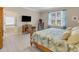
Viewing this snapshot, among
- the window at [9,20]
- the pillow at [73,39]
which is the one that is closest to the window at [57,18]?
the pillow at [73,39]

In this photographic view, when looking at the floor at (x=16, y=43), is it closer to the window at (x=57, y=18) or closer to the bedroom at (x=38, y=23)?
the bedroom at (x=38, y=23)

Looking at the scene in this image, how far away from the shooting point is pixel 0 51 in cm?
162

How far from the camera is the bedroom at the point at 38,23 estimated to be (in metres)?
1.60

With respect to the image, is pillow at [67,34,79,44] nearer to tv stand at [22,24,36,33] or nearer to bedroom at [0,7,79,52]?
bedroom at [0,7,79,52]

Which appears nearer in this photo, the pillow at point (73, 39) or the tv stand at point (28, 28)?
the pillow at point (73, 39)

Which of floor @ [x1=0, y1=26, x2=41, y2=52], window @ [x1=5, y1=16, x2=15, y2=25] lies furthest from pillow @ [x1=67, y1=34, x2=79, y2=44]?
window @ [x1=5, y1=16, x2=15, y2=25]

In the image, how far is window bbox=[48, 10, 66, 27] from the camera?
163cm

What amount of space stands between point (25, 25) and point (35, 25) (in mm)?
158

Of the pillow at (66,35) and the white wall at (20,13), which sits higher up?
the white wall at (20,13)

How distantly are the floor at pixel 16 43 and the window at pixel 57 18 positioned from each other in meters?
0.44

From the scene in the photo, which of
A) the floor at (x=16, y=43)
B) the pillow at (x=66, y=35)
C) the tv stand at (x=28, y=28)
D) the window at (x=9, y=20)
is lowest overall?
the floor at (x=16, y=43)
